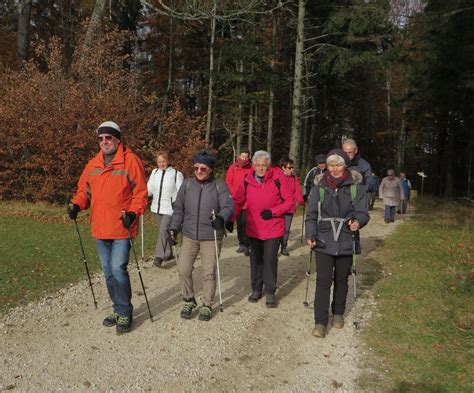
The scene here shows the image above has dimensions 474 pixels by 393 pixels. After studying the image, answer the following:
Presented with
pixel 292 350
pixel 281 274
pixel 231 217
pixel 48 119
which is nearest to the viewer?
pixel 292 350

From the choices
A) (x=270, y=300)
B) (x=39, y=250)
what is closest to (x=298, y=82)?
(x=39, y=250)

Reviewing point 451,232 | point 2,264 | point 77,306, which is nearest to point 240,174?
point 77,306

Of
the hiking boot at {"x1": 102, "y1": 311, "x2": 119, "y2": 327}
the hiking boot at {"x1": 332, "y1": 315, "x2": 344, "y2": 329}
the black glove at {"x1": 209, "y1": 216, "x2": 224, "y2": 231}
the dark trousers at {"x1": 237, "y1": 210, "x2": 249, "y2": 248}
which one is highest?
the black glove at {"x1": 209, "y1": 216, "x2": 224, "y2": 231}

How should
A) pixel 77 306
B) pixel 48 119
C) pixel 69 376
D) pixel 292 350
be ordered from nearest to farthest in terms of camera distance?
pixel 69 376 < pixel 292 350 < pixel 77 306 < pixel 48 119

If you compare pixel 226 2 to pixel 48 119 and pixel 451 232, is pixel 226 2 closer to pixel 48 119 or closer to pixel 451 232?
pixel 48 119

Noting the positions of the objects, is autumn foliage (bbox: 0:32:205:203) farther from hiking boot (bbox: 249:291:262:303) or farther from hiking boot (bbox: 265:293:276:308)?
hiking boot (bbox: 265:293:276:308)

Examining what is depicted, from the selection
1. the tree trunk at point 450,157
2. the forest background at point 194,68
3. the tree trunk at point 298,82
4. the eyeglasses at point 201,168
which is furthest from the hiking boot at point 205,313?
the tree trunk at point 450,157

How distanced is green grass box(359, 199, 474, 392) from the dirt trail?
310 millimetres

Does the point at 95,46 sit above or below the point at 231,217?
above

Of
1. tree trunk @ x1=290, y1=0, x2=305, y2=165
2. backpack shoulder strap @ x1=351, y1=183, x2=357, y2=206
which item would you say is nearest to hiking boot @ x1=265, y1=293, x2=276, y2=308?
backpack shoulder strap @ x1=351, y1=183, x2=357, y2=206

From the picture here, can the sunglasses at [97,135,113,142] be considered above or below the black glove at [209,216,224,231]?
above

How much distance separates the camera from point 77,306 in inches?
237

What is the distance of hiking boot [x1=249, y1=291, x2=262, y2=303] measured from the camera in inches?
248

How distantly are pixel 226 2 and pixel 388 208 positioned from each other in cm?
886
